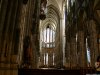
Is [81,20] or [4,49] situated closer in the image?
[4,49]

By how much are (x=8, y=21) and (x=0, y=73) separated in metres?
2.51

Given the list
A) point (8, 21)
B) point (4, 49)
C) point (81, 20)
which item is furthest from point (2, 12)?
point (81, 20)

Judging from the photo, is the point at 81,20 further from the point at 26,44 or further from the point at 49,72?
the point at 49,72

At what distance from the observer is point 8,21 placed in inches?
326

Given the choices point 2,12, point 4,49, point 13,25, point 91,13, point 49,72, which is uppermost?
point 91,13

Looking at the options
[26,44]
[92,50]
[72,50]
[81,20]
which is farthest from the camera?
[72,50]

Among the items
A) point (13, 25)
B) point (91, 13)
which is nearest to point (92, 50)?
point (91, 13)

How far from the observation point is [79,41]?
19.2m

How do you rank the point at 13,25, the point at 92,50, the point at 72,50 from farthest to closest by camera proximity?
the point at 72,50 < the point at 92,50 < the point at 13,25

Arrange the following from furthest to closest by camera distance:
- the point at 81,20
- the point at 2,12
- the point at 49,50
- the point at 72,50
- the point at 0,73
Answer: the point at 49,50 → the point at 72,50 → the point at 81,20 → the point at 2,12 → the point at 0,73

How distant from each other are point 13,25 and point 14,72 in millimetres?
2319

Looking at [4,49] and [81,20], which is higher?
[81,20]

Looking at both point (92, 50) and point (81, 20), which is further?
point (81, 20)

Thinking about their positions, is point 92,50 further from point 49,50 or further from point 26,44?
point 49,50
